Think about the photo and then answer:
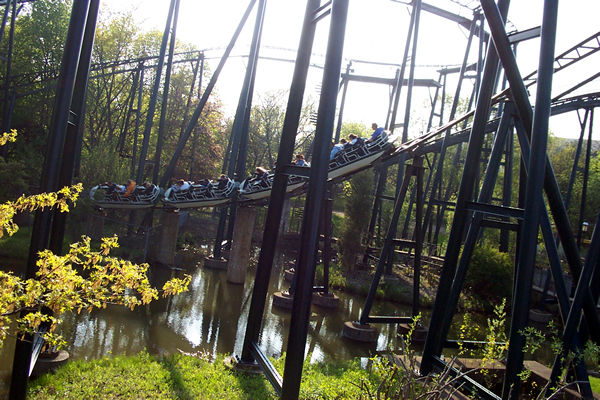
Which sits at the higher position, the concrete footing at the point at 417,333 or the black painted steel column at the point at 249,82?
the black painted steel column at the point at 249,82

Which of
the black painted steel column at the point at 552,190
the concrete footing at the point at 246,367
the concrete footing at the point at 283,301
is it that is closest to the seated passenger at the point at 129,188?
the concrete footing at the point at 283,301

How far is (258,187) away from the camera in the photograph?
45.5 ft

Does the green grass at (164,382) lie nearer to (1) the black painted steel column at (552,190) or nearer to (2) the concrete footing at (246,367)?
(2) the concrete footing at (246,367)

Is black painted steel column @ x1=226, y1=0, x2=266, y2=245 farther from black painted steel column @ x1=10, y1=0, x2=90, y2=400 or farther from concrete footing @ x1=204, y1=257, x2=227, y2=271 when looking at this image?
black painted steel column @ x1=10, y1=0, x2=90, y2=400

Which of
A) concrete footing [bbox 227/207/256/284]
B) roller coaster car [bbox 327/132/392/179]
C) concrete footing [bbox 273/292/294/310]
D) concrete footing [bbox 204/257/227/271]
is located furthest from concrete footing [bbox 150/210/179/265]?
roller coaster car [bbox 327/132/392/179]

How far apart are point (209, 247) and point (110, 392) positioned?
1570cm

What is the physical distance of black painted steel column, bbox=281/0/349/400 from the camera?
400 cm

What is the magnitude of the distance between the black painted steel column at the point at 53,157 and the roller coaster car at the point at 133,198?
1153 cm

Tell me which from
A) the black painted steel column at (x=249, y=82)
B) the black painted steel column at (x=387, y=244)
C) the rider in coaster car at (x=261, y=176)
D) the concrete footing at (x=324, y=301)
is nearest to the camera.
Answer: the black painted steel column at (x=387, y=244)

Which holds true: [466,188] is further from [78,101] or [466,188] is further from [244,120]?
[244,120]

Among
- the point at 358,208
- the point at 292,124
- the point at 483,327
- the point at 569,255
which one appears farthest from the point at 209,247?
the point at 569,255

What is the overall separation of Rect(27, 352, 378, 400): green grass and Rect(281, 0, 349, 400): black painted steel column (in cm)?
61

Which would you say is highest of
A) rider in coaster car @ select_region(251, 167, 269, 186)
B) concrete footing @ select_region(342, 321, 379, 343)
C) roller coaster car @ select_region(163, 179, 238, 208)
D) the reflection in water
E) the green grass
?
rider in coaster car @ select_region(251, 167, 269, 186)

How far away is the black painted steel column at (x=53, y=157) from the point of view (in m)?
4.01
